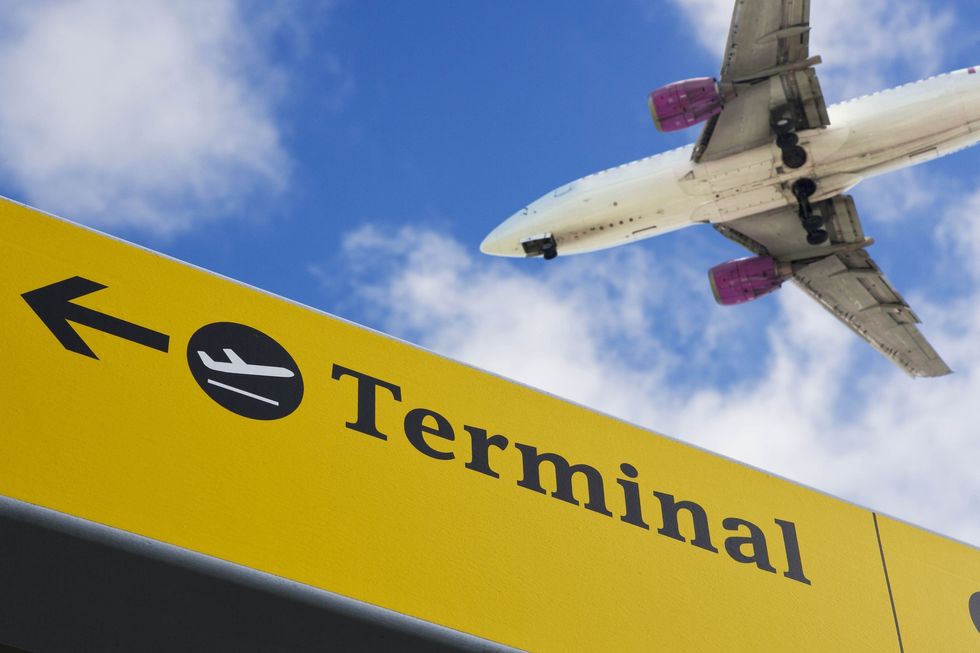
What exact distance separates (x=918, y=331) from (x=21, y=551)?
125 feet

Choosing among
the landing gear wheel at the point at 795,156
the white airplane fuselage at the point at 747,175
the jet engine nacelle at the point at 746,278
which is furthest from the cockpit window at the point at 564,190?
the jet engine nacelle at the point at 746,278

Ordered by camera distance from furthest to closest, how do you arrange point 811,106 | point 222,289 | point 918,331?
1. point 918,331
2. point 811,106
3. point 222,289

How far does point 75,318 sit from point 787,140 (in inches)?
1189

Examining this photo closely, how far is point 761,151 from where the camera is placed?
114 feet

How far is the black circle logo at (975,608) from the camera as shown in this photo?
388 inches

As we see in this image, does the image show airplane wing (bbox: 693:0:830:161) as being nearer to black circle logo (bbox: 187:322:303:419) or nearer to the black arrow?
black circle logo (bbox: 187:322:303:419)

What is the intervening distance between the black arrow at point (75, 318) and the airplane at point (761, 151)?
2923 cm

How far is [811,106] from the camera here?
A: 34406mm

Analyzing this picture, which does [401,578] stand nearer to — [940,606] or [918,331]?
[940,606]

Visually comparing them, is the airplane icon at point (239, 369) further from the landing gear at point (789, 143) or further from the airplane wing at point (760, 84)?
the landing gear at point (789, 143)

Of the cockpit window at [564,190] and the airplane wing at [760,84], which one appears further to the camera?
the cockpit window at [564,190]

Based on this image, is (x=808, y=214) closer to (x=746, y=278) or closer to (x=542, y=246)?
(x=746, y=278)

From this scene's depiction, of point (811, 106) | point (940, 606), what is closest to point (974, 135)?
point (811, 106)

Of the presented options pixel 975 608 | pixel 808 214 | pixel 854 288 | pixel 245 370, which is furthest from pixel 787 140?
pixel 245 370
